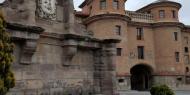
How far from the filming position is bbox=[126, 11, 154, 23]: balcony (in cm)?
4819

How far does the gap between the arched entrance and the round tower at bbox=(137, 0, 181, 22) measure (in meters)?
7.68

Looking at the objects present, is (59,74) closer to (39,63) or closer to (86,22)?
(39,63)

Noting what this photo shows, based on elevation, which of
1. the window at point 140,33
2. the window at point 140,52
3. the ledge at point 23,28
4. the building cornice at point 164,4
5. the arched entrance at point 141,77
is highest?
the building cornice at point 164,4

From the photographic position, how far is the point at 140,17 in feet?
161

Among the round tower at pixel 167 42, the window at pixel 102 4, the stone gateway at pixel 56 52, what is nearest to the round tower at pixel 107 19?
the window at pixel 102 4

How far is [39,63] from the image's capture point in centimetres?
1141

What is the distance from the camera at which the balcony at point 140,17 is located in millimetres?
48188

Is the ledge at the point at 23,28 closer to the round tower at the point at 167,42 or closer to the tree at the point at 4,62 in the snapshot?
the tree at the point at 4,62

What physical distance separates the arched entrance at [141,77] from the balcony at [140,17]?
22.3 ft

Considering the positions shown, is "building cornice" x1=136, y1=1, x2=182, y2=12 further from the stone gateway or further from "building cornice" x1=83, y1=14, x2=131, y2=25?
the stone gateway

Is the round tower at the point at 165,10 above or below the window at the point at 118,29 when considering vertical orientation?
above

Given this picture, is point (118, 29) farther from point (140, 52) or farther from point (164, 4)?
point (164, 4)

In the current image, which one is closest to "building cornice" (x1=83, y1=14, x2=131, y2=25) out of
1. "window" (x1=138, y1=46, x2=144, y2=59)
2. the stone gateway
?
"window" (x1=138, y1=46, x2=144, y2=59)

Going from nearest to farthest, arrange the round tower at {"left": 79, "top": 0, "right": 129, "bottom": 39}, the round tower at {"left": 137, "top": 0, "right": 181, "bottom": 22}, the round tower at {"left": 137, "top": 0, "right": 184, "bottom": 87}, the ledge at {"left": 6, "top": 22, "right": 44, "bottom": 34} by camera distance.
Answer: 1. the ledge at {"left": 6, "top": 22, "right": 44, "bottom": 34}
2. the round tower at {"left": 79, "top": 0, "right": 129, "bottom": 39}
3. the round tower at {"left": 137, "top": 0, "right": 184, "bottom": 87}
4. the round tower at {"left": 137, "top": 0, "right": 181, "bottom": 22}
